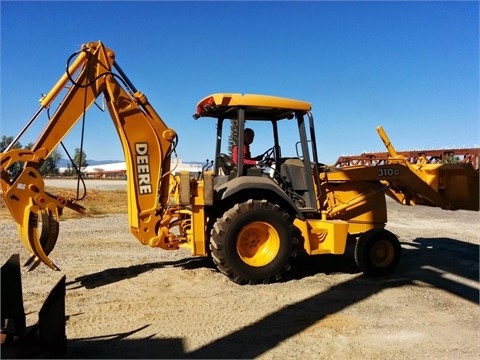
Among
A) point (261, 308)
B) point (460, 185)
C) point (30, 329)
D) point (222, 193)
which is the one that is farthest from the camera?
point (460, 185)

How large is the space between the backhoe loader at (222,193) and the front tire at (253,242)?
1 cm

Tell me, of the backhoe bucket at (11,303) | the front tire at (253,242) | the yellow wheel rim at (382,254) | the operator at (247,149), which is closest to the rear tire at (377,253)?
the yellow wheel rim at (382,254)

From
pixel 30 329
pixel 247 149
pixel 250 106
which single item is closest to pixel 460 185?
pixel 247 149

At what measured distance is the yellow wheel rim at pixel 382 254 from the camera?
6.85 metres

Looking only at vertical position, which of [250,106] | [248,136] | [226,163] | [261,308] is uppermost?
[250,106]

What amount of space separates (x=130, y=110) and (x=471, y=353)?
16.1ft

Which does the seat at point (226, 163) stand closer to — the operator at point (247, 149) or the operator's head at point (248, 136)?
the operator at point (247, 149)

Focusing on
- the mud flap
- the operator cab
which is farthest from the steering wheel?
the mud flap

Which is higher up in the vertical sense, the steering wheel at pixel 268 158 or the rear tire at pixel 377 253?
the steering wheel at pixel 268 158

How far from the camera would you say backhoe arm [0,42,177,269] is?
5523mm

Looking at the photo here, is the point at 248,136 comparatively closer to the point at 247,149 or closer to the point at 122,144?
the point at 247,149

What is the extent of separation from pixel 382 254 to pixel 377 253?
103mm

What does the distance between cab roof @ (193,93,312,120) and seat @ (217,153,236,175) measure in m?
0.67

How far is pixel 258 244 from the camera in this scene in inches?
255
